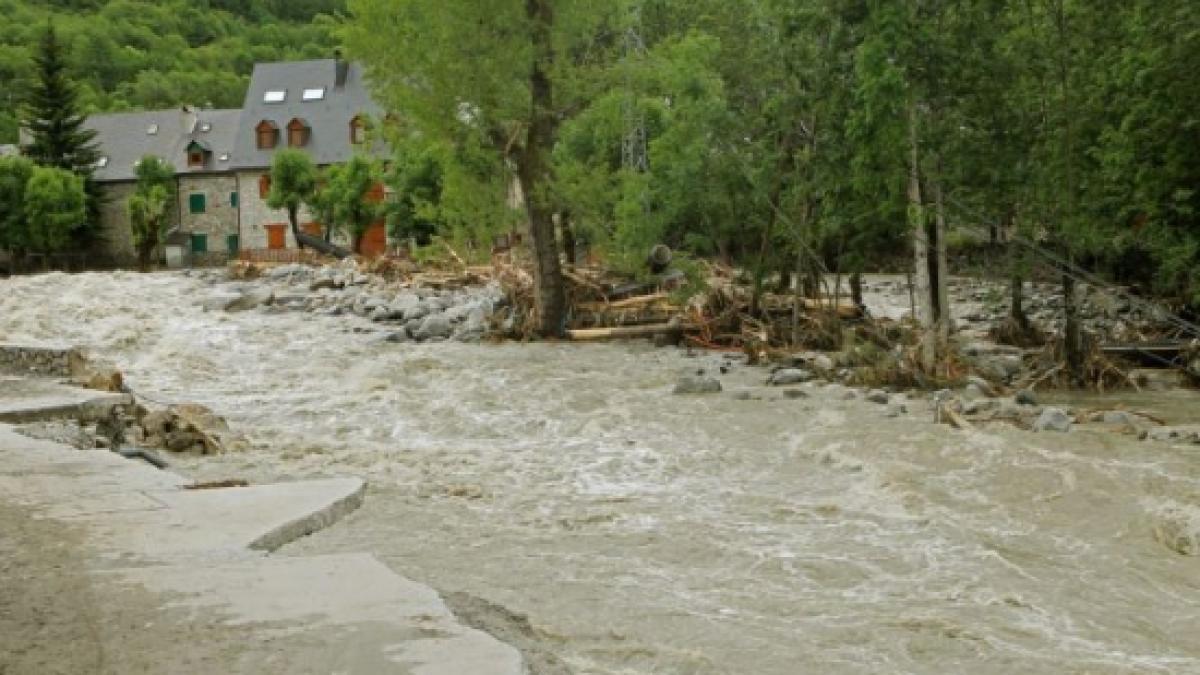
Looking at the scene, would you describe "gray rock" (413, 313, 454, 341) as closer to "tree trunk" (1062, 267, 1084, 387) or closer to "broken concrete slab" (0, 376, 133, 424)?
"broken concrete slab" (0, 376, 133, 424)

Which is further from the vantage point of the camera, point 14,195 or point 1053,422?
point 14,195

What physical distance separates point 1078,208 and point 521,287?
1233 cm

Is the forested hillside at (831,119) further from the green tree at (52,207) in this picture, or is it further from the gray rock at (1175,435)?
the green tree at (52,207)

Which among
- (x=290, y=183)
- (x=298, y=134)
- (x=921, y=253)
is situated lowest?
(x=921, y=253)

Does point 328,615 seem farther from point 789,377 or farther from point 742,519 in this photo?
point 789,377

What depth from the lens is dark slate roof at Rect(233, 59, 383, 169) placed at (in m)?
66.4

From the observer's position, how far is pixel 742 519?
9570 millimetres

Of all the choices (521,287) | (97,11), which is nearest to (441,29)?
(521,287)

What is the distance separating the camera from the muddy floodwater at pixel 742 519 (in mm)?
6473

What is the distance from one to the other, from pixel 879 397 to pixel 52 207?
5349 cm

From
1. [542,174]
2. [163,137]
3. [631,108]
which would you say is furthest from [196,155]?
[631,108]

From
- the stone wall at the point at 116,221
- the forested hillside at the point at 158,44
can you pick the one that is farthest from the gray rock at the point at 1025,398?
the forested hillside at the point at 158,44

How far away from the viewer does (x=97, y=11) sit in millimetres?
133750

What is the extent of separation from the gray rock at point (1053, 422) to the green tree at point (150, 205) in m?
49.4
